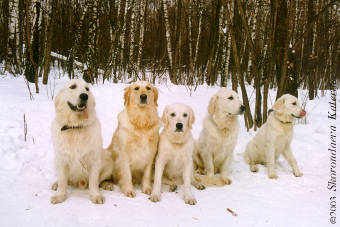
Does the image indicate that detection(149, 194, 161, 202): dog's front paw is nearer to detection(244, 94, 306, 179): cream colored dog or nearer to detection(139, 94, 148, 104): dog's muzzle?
detection(139, 94, 148, 104): dog's muzzle

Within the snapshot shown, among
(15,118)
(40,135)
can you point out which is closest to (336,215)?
(40,135)

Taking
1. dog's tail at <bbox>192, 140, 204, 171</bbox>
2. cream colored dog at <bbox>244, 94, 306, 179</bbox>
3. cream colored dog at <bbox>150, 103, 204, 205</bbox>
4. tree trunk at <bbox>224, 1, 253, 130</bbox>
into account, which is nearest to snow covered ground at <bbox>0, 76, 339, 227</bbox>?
cream colored dog at <bbox>244, 94, 306, 179</bbox>

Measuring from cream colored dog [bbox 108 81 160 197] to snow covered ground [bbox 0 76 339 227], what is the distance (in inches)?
8.9

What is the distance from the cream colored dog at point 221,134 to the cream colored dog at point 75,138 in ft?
5.13

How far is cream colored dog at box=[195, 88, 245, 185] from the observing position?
375cm

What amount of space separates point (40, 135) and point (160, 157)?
6.90 ft

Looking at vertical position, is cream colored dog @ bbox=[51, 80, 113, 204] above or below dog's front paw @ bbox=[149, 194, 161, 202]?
above

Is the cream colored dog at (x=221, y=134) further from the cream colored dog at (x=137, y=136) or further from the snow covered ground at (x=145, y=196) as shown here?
the cream colored dog at (x=137, y=136)

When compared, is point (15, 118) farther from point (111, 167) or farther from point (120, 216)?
point (120, 216)

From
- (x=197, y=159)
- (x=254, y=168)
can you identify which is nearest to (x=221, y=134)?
(x=197, y=159)

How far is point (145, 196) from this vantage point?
10.0ft

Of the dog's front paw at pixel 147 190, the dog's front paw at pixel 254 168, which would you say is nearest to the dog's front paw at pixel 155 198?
the dog's front paw at pixel 147 190

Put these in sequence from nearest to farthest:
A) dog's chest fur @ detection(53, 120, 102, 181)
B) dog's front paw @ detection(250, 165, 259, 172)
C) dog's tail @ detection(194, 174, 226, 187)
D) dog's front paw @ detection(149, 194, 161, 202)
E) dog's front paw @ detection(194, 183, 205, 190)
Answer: dog's chest fur @ detection(53, 120, 102, 181), dog's front paw @ detection(149, 194, 161, 202), dog's front paw @ detection(194, 183, 205, 190), dog's tail @ detection(194, 174, 226, 187), dog's front paw @ detection(250, 165, 259, 172)

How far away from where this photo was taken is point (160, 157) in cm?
317
